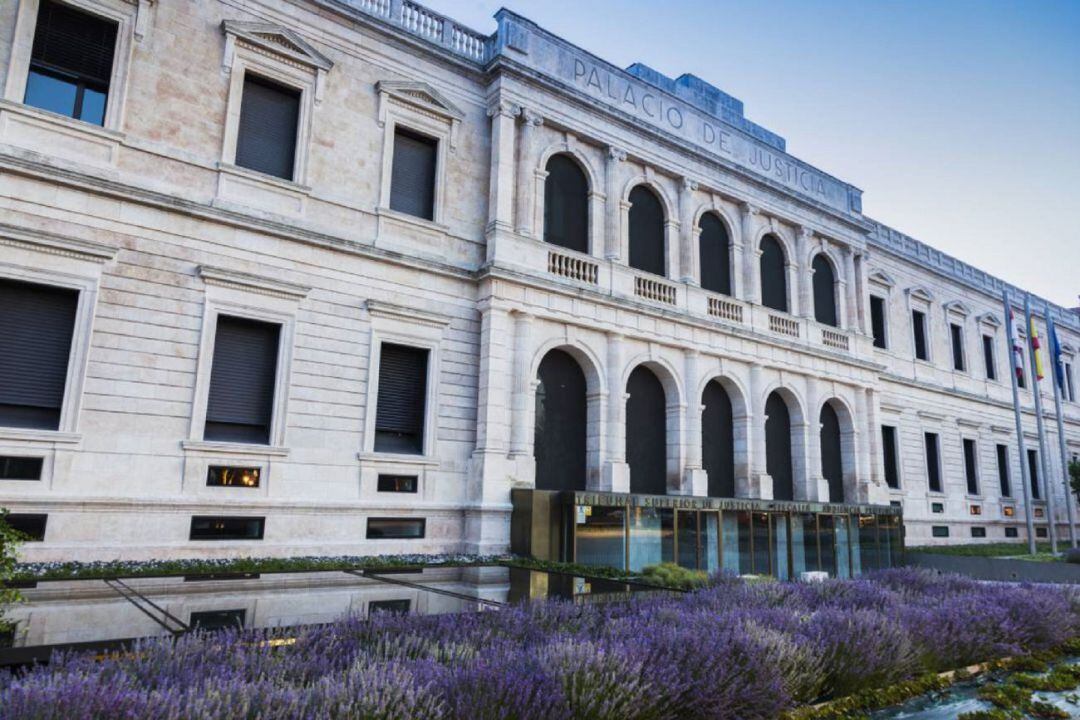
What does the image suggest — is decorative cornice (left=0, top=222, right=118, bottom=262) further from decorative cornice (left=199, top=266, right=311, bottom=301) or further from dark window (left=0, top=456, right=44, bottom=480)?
dark window (left=0, top=456, right=44, bottom=480)

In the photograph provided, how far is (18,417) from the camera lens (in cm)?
1200

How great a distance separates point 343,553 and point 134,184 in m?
8.58

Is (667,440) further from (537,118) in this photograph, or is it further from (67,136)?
(67,136)

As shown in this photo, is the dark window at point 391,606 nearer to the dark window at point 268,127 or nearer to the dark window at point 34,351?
the dark window at point 34,351

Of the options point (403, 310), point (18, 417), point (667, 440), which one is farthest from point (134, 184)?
point (667, 440)

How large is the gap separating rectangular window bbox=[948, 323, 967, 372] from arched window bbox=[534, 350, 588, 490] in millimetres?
23941

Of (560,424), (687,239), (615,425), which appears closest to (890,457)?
(687,239)

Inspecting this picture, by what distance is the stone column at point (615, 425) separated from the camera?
18.2 metres

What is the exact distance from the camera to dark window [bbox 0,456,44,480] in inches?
454

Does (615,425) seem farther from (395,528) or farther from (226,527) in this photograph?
(226,527)

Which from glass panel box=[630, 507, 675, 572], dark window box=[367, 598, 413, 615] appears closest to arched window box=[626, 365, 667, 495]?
glass panel box=[630, 507, 675, 572]

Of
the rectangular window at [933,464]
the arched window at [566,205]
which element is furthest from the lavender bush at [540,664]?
the rectangular window at [933,464]

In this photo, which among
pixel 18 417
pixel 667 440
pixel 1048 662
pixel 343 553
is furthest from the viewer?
pixel 667 440

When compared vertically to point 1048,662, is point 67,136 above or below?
above
